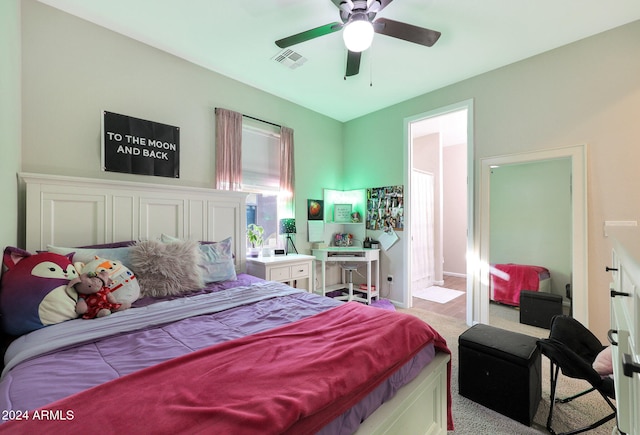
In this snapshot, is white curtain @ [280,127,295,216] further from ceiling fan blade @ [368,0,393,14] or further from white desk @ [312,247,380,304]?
ceiling fan blade @ [368,0,393,14]

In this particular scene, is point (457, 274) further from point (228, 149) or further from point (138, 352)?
point (138, 352)

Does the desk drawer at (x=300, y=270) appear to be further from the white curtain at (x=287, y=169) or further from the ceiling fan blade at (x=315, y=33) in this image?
the ceiling fan blade at (x=315, y=33)

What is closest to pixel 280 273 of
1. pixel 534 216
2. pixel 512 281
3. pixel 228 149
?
pixel 228 149

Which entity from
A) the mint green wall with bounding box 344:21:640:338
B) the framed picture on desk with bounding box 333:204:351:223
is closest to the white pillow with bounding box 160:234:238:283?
the framed picture on desk with bounding box 333:204:351:223

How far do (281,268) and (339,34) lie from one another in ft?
8.04

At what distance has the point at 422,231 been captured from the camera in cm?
472

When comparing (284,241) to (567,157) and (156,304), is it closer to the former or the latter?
(156,304)

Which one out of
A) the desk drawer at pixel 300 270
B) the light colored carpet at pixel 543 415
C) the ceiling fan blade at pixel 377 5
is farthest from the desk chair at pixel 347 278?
the ceiling fan blade at pixel 377 5

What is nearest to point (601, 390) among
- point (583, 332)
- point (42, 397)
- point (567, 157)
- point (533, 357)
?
point (533, 357)

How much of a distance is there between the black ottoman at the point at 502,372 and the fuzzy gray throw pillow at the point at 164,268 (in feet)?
6.78

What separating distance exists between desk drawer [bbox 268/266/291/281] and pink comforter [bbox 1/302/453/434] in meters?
1.67

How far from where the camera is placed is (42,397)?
2.70ft

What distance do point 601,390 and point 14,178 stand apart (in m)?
3.75

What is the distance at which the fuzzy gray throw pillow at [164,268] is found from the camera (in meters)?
1.88
